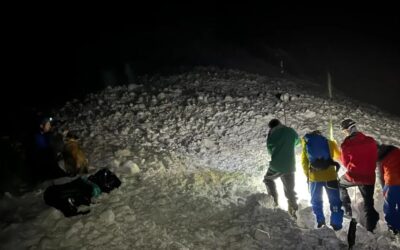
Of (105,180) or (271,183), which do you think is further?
(271,183)

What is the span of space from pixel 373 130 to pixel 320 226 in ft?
14.8

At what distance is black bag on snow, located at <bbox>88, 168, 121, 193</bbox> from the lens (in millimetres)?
7340

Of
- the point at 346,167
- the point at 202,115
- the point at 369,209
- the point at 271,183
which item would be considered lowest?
the point at 369,209

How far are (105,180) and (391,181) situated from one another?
492 cm

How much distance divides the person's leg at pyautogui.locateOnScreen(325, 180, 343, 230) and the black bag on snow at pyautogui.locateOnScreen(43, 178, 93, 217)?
408cm

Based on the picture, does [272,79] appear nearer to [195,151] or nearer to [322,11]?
[195,151]

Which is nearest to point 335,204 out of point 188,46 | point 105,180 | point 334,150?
point 334,150

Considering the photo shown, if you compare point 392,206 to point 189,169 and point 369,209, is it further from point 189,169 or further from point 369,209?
point 189,169

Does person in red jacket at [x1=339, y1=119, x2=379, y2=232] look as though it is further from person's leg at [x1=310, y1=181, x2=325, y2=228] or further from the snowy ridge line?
the snowy ridge line

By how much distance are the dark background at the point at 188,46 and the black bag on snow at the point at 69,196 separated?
4484mm

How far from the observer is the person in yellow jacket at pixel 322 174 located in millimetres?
7035

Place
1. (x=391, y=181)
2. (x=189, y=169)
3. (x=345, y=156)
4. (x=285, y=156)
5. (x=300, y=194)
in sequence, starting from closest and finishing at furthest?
1. (x=391, y=181)
2. (x=345, y=156)
3. (x=285, y=156)
4. (x=300, y=194)
5. (x=189, y=169)

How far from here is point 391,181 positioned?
6.93m

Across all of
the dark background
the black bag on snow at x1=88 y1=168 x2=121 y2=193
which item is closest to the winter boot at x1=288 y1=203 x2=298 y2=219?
the black bag on snow at x1=88 y1=168 x2=121 y2=193
